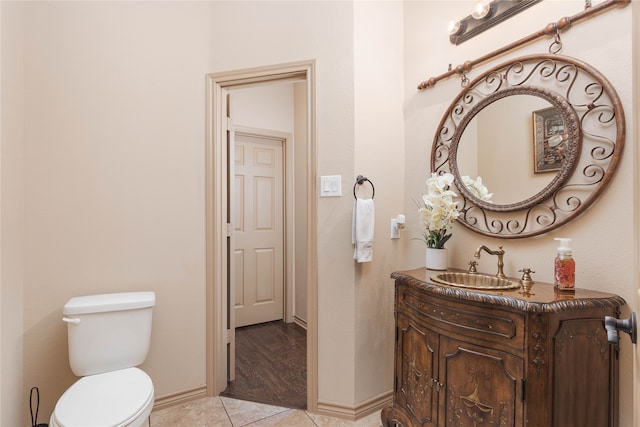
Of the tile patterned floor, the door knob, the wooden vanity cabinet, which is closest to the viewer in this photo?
the door knob

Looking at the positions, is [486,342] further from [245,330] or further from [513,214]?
[245,330]

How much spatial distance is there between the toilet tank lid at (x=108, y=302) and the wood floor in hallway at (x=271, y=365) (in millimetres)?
893

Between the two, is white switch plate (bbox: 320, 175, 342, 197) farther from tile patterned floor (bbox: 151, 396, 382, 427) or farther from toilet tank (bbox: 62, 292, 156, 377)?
tile patterned floor (bbox: 151, 396, 382, 427)

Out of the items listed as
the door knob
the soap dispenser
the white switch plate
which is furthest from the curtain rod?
the door knob

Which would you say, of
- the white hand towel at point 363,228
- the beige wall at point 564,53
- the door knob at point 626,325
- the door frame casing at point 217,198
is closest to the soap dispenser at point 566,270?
the beige wall at point 564,53

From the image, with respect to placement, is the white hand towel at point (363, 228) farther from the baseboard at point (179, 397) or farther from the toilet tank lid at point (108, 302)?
the baseboard at point (179, 397)

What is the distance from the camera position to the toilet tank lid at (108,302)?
59.7 inches

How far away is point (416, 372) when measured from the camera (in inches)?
57.5

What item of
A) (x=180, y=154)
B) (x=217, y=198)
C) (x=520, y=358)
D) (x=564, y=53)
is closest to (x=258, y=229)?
(x=217, y=198)

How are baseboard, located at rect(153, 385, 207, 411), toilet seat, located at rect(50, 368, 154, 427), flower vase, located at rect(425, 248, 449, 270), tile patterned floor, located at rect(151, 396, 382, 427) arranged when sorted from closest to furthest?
1. toilet seat, located at rect(50, 368, 154, 427)
2. flower vase, located at rect(425, 248, 449, 270)
3. tile patterned floor, located at rect(151, 396, 382, 427)
4. baseboard, located at rect(153, 385, 207, 411)

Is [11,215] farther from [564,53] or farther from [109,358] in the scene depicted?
[564,53]

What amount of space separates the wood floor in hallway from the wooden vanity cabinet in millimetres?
1075

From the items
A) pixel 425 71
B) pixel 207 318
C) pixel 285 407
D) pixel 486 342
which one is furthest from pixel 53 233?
pixel 425 71

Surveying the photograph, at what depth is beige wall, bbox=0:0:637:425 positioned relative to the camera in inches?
65.2
